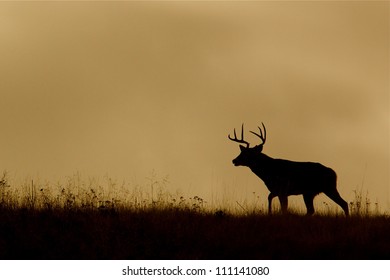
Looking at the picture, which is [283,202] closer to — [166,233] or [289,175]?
[289,175]

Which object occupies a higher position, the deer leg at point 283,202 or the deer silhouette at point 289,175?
the deer silhouette at point 289,175

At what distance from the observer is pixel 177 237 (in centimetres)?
1093

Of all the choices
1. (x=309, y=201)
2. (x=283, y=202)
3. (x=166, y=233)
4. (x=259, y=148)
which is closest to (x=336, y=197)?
(x=309, y=201)

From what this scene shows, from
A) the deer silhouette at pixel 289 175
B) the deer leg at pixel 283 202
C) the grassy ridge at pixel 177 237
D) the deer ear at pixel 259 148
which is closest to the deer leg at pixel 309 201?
the deer silhouette at pixel 289 175

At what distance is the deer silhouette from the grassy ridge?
13.7 feet

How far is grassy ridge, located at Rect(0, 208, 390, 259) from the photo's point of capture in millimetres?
10383

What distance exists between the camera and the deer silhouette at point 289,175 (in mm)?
16750

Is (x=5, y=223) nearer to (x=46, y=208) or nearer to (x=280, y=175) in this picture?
(x=46, y=208)

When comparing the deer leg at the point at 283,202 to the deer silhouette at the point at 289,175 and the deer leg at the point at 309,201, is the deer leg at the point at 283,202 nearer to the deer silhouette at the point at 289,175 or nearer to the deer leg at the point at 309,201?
the deer silhouette at the point at 289,175

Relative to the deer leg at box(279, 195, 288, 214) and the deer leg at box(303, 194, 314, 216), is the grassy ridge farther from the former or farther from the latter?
the deer leg at box(303, 194, 314, 216)

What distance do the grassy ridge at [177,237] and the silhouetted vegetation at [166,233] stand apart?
1cm

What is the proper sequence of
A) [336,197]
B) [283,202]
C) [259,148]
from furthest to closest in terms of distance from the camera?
[259,148] → [336,197] → [283,202]

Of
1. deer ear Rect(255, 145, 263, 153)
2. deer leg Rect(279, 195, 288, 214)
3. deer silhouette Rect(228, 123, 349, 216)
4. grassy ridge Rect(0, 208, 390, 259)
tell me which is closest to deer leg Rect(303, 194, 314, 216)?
deer silhouette Rect(228, 123, 349, 216)

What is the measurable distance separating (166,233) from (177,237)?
0.75ft
